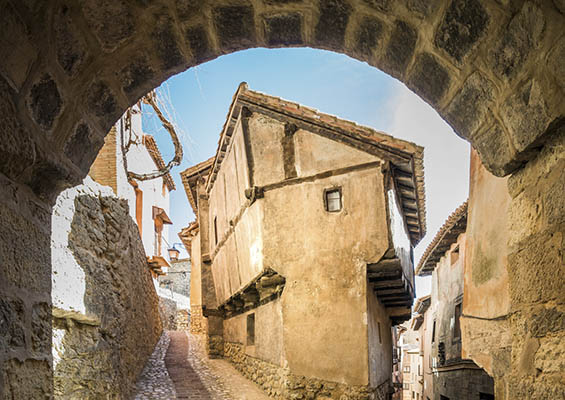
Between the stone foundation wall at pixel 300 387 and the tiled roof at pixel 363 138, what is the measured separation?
4069mm

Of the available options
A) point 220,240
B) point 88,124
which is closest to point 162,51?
point 88,124

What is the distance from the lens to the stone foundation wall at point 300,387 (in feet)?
24.4

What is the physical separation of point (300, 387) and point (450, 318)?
6483 mm

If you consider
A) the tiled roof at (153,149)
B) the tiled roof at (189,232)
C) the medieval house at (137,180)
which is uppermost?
the tiled roof at (153,149)

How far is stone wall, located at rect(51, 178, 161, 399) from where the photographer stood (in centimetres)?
487

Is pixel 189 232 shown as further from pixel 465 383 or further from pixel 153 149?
pixel 465 383

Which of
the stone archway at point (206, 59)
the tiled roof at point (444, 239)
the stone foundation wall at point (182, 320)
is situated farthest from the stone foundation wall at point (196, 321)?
the stone archway at point (206, 59)

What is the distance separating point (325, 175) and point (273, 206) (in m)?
1.28

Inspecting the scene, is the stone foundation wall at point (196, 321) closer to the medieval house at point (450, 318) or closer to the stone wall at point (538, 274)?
the medieval house at point (450, 318)

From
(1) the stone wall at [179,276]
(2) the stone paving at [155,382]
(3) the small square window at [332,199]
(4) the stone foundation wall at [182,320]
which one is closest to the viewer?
(2) the stone paving at [155,382]

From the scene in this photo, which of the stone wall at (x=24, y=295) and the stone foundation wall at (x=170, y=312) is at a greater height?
the stone wall at (x=24, y=295)

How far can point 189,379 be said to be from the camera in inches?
393

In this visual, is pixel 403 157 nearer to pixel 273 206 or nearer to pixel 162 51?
pixel 273 206

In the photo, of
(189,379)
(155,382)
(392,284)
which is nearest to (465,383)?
(392,284)
